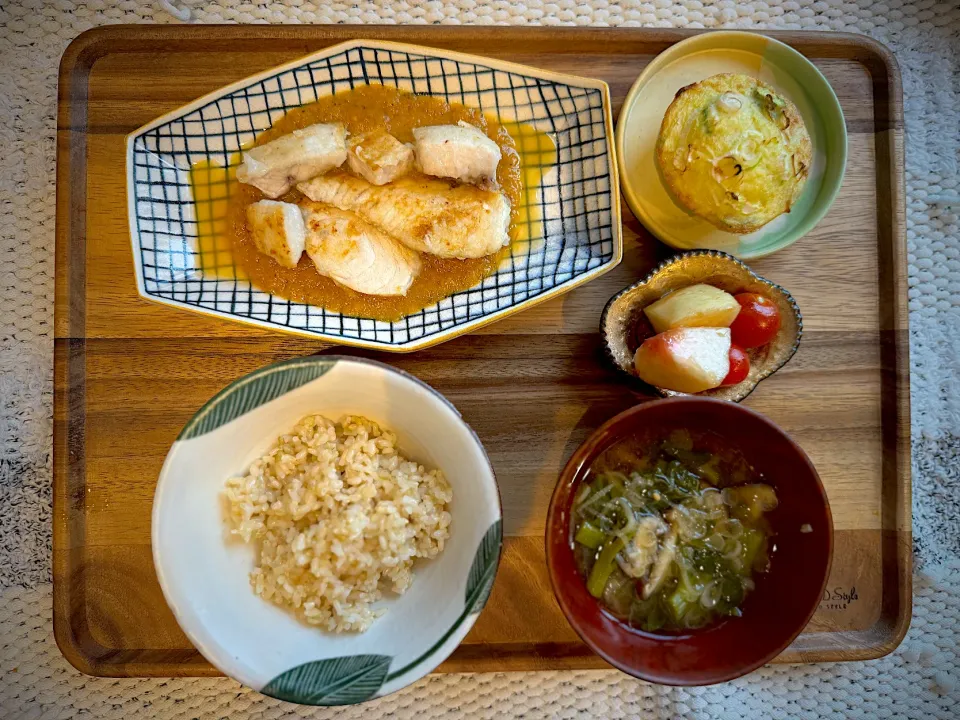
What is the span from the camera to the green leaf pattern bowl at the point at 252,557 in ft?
4.70

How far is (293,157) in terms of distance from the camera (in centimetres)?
174

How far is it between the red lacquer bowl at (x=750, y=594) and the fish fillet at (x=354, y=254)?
2.28 ft

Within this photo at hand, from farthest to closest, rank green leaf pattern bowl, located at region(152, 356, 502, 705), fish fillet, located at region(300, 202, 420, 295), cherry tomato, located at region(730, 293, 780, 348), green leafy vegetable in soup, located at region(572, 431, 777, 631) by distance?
fish fillet, located at region(300, 202, 420, 295), cherry tomato, located at region(730, 293, 780, 348), green leafy vegetable in soup, located at region(572, 431, 777, 631), green leaf pattern bowl, located at region(152, 356, 502, 705)

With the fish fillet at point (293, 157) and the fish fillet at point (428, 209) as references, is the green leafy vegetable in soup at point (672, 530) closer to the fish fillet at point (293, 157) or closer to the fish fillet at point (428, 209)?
the fish fillet at point (428, 209)

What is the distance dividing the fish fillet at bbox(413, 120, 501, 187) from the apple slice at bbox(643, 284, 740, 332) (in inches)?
22.6

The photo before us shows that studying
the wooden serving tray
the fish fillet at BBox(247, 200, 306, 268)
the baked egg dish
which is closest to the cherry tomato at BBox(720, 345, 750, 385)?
the wooden serving tray

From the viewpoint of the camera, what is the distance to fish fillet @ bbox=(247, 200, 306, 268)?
174cm

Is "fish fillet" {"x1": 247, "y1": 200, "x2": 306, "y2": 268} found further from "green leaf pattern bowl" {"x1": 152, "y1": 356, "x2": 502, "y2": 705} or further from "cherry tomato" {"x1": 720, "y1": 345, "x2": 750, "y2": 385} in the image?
"cherry tomato" {"x1": 720, "y1": 345, "x2": 750, "y2": 385}

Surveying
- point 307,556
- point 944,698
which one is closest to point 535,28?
point 307,556

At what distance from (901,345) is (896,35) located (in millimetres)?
975

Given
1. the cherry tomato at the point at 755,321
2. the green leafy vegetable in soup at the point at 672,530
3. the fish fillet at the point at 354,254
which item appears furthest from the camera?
the fish fillet at the point at 354,254

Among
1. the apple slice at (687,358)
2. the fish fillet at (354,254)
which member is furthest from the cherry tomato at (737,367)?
the fish fillet at (354,254)

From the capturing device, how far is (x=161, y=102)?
1.84 metres

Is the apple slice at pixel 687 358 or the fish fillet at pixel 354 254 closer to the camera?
the apple slice at pixel 687 358
